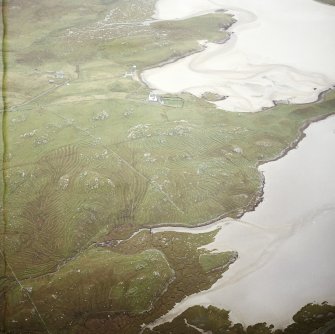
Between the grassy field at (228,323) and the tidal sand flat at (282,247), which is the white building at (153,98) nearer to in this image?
the tidal sand flat at (282,247)

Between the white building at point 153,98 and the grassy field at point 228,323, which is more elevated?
the white building at point 153,98

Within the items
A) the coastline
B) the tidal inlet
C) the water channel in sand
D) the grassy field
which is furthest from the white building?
the grassy field

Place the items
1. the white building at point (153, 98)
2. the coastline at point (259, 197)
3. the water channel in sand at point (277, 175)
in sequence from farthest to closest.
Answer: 1. the white building at point (153, 98)
2. the coastline at point (259, 197)
3. the water channel in sand at point (277, 175)

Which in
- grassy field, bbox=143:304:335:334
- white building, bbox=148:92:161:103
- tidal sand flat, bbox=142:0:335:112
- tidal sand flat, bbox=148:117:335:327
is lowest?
grassy field, bbox=143:304:335:334

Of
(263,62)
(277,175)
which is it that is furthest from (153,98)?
(263,62)

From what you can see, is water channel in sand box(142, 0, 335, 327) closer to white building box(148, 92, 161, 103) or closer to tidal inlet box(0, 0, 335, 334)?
tidal inlet box(0, 0, 335, 334)

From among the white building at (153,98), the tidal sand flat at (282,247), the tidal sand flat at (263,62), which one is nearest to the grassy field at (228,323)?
the tidal sand flat at (282,247)

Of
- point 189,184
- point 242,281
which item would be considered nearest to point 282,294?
point 242,281

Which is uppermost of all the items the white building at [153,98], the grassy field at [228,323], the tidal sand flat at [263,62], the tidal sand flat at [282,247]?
the tidal sand flat at [263,62]
